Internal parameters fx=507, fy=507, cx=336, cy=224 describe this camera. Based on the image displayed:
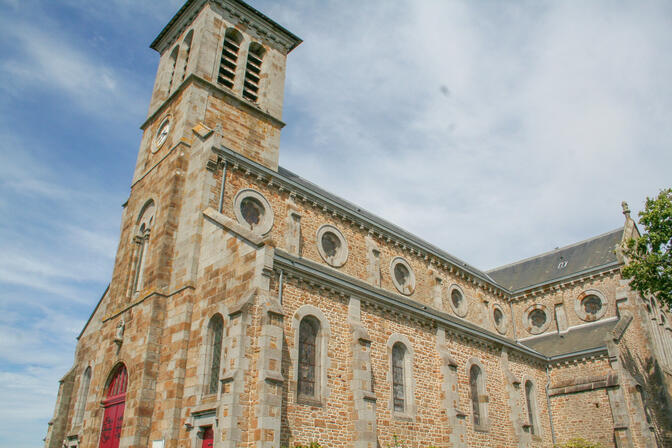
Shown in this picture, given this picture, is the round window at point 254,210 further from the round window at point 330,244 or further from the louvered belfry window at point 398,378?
the louvered belfry window at point 398,378

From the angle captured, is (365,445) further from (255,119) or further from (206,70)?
(206,70)

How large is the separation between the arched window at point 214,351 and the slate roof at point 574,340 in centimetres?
1915

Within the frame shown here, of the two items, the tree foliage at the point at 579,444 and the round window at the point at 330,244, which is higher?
the round window at the point at 330,244

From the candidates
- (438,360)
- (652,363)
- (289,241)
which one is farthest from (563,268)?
(289,241)

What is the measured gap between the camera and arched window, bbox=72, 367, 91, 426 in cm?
1909

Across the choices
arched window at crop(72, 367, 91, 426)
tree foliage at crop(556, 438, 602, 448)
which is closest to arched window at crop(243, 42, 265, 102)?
Result: arched window at crop(72, 367, 91, 426)

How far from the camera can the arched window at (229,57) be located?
21.8m

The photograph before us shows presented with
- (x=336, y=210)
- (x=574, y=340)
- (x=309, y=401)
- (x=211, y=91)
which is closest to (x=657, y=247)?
(x=574, y=340)

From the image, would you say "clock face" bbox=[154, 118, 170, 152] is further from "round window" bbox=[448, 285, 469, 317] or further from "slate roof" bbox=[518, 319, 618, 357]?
"slate roof" bbox=[518, 319, 618, 357]

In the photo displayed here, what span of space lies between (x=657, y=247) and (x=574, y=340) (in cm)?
777

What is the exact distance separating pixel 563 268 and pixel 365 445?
22.5 m

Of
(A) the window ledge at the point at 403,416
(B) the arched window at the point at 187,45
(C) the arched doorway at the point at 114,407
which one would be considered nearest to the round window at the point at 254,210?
(C) the arched doorway at the point at 114,407

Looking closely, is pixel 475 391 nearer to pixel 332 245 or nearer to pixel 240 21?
pixel 332 245

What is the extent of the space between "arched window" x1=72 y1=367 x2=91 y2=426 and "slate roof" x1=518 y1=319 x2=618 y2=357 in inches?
863
